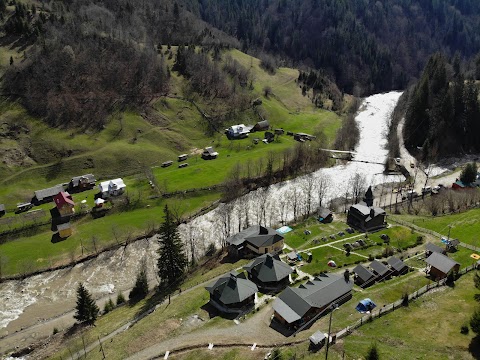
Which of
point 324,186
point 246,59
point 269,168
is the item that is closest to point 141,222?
Result: point 269,168

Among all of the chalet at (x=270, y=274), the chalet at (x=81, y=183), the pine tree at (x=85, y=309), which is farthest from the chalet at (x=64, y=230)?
the chalet at (x=270, y=274)

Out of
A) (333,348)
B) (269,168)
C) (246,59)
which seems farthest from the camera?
(246,59)

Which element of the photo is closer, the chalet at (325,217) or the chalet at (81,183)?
the chalet at (325,217)

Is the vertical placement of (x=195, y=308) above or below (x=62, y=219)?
above

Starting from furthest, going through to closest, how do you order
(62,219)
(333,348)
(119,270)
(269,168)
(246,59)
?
(246,59), (269,168), (62,219), (119,270), (333,348)

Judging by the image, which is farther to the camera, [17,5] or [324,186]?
[17,5]

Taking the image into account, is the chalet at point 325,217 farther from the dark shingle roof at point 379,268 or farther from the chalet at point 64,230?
the chalet at point 64,230

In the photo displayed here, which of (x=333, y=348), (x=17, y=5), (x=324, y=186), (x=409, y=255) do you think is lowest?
(x=324, y=186)

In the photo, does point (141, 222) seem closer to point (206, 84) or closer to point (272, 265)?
point (272, 265)

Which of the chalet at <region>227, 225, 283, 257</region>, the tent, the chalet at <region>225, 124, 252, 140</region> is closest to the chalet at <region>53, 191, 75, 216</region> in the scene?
the chalet at <region>227, 225, 283, 257</region>
